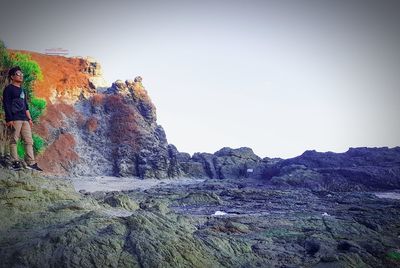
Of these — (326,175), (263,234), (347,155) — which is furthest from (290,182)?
(263,234)

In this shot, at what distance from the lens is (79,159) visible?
41094 millimetres

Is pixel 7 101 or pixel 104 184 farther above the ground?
pixel 7 101

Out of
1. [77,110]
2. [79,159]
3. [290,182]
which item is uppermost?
[77,110]

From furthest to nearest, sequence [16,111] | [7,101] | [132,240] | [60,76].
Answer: [60,76]
[16,111]
[7,101]
[132,240]

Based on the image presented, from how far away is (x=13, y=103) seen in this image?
8.85 m

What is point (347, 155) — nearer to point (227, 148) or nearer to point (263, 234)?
point (227, 148)

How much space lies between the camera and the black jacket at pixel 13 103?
28.9 ft

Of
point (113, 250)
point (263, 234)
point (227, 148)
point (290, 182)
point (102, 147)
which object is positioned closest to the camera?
point (113, 250)

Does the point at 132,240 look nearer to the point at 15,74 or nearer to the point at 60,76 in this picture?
the point at 15,74

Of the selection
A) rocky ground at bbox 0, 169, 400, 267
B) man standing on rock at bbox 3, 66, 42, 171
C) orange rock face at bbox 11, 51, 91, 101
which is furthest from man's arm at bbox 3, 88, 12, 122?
orange rock face at bbox 11, 51, 91, 101

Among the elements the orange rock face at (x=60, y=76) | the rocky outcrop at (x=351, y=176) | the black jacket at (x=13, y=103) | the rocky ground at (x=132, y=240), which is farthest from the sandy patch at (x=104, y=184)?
the rocky ground at (x=132, y=240)

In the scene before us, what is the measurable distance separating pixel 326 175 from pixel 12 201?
38493 millimetres

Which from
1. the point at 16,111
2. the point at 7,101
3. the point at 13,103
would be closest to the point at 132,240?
the point at 16,111

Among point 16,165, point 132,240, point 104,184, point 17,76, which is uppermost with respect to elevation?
point 17,76
